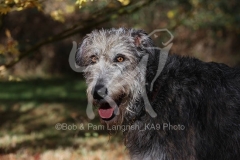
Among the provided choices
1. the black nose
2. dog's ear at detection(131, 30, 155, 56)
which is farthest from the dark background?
the black nose

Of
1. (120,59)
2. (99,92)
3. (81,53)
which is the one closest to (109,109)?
(99,92)

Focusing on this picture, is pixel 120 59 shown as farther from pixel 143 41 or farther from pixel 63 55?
pixel 63 55

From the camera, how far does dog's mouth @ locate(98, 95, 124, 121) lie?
541cm

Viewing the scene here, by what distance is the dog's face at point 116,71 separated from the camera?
5.35m

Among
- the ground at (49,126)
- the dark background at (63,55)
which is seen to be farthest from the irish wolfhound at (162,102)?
the dark background at (63,55)

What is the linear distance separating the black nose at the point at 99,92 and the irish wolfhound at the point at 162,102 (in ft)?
0.05

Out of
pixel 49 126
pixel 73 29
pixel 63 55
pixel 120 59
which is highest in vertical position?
pixel 120 59

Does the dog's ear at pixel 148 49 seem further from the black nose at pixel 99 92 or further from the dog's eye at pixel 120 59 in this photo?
the black nose at pixel 99 92

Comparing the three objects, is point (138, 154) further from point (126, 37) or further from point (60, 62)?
point (60, 62)

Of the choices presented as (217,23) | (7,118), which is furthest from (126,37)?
(217,23)

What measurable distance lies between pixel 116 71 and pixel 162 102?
0.62 metres

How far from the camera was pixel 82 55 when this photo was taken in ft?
19.5

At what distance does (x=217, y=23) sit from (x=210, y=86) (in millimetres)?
→ 14351

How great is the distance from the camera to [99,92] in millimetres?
5207
